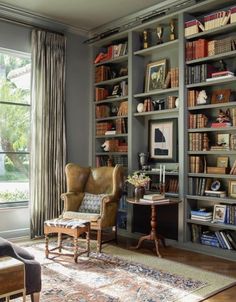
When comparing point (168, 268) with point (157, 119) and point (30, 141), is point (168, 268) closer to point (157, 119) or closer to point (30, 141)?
point (157, 119)

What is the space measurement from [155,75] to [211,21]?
1.12 m

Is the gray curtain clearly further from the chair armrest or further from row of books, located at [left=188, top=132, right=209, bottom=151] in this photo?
row of books, located at [left=188, top=132, right=209, bottom=151]

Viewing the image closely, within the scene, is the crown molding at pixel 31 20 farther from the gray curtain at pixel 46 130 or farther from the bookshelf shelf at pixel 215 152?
the bookshelf shelf at pixel 215 152

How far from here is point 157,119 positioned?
16.9 feet

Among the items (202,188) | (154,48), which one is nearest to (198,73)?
(154,48)

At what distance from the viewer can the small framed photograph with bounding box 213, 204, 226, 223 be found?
420 cm

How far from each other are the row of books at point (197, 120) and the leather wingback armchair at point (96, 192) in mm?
1086

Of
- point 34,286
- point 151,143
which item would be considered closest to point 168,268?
point 34,286

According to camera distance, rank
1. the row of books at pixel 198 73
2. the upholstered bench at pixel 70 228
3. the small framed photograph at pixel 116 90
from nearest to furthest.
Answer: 1. the upholstered bench at pixel 70 228
2. the row of books at pixel 198 73
3. the small framed photograph at pixel 116 90

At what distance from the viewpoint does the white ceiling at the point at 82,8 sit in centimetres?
485

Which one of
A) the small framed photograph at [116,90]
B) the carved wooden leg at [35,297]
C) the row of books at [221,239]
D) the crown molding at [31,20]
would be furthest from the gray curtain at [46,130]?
the carved wooden leg at [35,297]

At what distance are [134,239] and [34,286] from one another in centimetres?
271

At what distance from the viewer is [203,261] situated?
398cm

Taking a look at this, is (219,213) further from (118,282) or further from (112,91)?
(112,91)
